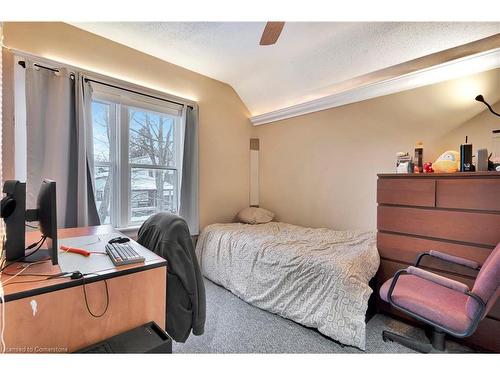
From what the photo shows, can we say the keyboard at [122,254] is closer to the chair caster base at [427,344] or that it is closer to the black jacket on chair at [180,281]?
the black jacket on chair at [180,281]

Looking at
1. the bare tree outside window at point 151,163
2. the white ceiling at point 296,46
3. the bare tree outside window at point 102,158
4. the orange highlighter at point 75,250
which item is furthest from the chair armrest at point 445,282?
the bare tree outside window at point 102,158

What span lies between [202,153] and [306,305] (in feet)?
7.76

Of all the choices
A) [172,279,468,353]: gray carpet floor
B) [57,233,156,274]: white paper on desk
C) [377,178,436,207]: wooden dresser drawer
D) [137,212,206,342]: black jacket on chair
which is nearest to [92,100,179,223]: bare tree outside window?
[57,233,156,274]: white paper on desk

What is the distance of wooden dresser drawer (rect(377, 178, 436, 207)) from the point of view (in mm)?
1777

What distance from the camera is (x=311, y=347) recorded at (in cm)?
168

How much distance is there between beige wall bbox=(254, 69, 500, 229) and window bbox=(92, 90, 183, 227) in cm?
151

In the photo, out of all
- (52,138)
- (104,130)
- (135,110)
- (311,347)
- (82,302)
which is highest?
(135,110)

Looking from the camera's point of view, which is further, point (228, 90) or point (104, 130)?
point (228, 90)

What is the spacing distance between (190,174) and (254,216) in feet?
3.65

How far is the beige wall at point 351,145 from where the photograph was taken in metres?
2.17

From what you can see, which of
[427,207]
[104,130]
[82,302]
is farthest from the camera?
[104,130]

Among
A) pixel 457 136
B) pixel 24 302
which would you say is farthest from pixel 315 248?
pixel 24 302

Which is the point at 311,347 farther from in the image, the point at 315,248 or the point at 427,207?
the point at 427,207

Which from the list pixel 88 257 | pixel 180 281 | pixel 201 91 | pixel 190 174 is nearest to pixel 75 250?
pixel 88 257
